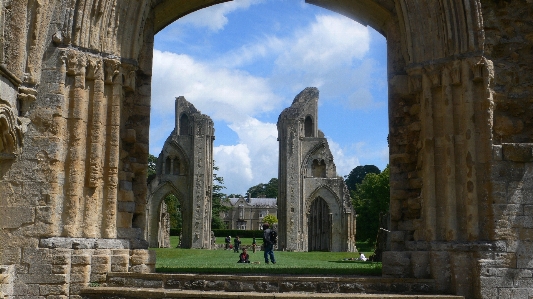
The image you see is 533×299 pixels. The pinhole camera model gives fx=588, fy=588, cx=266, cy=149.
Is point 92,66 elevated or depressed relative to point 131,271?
elevated

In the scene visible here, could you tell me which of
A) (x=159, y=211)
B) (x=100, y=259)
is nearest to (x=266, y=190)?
(x=159, y=211)

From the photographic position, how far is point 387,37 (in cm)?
1014

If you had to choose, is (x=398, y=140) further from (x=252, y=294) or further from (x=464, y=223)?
(x=252, y=294)

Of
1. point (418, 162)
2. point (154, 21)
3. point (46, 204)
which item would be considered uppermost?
point (154, 21)

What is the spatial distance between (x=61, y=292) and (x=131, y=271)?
1.16 m

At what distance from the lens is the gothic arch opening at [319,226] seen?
4028 cm

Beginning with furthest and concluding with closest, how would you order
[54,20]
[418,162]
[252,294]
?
[418,162], [54,20], [252,294]

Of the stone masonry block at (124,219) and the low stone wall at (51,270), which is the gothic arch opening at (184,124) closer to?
the stone masonry block at (124,219)

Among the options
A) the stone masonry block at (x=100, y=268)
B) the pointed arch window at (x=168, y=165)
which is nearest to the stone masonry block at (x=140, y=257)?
the stone masonry block at (x=100, y=268)

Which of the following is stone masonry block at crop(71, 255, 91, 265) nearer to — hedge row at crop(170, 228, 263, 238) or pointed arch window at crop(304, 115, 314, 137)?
pointed arch window at crop(304, 115, 314, 137)

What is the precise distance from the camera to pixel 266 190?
102 meters

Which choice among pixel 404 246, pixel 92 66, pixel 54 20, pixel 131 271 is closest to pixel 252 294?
pixel 131 271

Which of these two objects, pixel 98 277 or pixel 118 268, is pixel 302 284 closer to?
pixel 118 268

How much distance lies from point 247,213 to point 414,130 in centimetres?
8382
